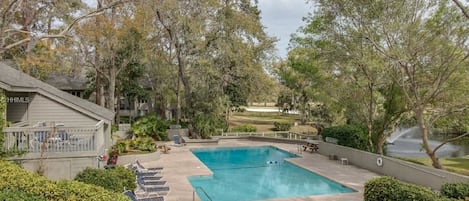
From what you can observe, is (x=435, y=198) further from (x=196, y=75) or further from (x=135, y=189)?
(x=196, y=75)

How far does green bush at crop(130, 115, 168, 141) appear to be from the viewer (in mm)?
25359

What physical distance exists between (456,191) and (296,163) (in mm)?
9600

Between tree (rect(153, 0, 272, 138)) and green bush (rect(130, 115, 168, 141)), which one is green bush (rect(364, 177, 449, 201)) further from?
green bush (rect(130, 115, 168, 141))

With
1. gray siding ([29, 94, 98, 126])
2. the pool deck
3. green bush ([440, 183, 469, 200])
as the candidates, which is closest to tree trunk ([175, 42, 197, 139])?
the pool deck

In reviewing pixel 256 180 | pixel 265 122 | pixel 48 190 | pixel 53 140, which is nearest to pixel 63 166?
pixel 53 140

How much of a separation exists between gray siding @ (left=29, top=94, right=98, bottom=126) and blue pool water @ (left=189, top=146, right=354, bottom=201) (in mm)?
5783

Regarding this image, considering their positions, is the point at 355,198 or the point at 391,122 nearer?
the point at 355,198

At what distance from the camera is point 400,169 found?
48.1 feet

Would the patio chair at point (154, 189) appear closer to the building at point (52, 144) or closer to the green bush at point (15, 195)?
the building at point (52, 144)

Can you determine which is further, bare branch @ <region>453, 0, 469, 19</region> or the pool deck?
bare branch @ <region>453, 0, 469, 19</region>

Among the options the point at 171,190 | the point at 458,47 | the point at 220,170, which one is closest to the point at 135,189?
the point at 171,190

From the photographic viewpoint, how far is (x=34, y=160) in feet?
37.3

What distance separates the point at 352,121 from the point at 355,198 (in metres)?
12.7

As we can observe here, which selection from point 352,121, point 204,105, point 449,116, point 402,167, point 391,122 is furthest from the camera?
point 204,105
